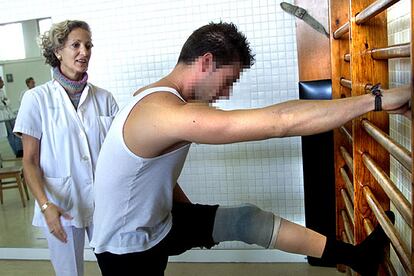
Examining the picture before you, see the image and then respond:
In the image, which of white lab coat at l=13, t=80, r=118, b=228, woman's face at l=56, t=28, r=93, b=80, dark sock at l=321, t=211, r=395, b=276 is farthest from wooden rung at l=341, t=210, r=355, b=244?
woman's face at l=56, t=28, r=93, b=80

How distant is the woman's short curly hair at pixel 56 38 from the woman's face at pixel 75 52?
0.02 metres

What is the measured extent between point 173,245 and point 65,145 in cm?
71

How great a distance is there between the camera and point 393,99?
1.03m

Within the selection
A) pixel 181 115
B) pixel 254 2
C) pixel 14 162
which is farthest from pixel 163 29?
pixel 181 115

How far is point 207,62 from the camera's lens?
1249 mm

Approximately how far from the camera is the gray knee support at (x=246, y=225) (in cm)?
147

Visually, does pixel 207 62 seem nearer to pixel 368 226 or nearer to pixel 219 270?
pixel 368 226

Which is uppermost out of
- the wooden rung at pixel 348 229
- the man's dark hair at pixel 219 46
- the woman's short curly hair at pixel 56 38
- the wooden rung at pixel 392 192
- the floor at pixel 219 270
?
the woman's short curly hair at pixel 56 38

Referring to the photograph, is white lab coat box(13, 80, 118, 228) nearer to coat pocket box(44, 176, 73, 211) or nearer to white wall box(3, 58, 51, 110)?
coat pocket box(44, 176, 73, 211)

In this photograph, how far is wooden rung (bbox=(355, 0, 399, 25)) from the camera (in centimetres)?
108

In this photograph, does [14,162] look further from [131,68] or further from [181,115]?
[181,115]

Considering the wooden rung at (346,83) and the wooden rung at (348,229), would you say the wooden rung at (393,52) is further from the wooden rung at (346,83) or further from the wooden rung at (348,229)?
the wooden rung at (348,229)

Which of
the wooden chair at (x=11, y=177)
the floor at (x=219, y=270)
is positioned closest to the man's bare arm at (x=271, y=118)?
the floor at (x=219, y=270)

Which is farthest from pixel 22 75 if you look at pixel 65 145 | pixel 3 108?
pixel 65 145
